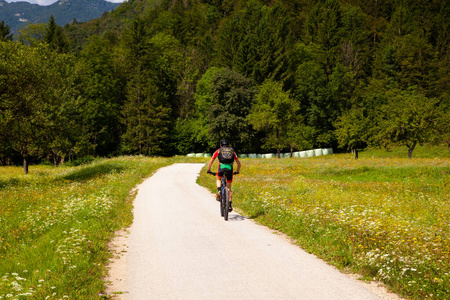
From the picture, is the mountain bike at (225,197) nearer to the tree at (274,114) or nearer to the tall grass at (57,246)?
the tall grass at (57,246)

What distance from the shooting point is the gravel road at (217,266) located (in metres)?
5.13

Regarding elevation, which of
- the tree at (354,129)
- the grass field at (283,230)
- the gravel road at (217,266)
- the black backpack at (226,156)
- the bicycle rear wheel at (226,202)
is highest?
the tree at (354,129)

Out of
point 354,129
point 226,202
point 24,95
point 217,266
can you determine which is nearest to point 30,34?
point 24,95

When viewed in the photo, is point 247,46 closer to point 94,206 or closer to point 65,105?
point 65,105

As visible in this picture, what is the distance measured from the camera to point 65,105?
127 feet

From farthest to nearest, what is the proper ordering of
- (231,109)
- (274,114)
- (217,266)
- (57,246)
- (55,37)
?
(55,37) → (231,109) → (274,114) → (57,246) → (217,266)

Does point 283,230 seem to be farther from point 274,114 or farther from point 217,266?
point 274,114

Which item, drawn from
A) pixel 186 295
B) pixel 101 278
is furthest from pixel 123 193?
pixel 186 295

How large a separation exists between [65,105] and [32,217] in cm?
3105

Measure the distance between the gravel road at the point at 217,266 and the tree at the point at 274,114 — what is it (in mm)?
42379

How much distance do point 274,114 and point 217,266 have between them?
46.8 meters

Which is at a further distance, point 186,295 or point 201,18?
point 201,18

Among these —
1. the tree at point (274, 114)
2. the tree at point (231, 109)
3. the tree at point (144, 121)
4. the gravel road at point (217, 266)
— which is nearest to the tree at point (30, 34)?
the tree at point (144, 121)

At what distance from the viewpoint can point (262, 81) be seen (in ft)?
215
